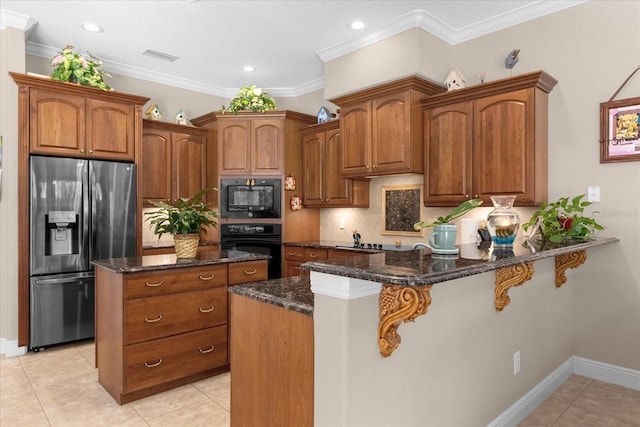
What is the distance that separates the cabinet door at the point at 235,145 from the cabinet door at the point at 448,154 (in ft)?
7.34

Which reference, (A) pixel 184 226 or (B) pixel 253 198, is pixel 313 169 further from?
(A) pixel 184 226

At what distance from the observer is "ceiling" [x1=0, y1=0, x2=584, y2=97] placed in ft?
11.2

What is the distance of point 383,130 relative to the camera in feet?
12.9

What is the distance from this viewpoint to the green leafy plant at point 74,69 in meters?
3.84

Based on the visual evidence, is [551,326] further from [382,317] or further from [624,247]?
[382,317]

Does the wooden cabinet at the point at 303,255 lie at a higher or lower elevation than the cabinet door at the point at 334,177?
lower

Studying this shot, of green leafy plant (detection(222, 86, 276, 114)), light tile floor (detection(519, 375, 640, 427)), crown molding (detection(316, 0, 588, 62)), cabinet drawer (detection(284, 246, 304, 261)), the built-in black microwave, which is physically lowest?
light tile floor (detection(519, 375, 640, 427))

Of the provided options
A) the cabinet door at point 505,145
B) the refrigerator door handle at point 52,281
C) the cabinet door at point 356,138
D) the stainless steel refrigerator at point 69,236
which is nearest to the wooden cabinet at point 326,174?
the cabinet door at point 356,138

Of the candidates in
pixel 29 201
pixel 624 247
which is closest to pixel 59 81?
pixel 29 201

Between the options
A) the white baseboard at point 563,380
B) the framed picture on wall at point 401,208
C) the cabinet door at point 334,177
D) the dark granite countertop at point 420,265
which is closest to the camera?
the dark granite countertop at point 420,265

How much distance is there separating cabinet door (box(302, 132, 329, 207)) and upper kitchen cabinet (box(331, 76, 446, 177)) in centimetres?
62

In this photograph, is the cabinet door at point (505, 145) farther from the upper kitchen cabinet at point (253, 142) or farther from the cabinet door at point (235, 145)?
the cabinet door at point (235, 145)

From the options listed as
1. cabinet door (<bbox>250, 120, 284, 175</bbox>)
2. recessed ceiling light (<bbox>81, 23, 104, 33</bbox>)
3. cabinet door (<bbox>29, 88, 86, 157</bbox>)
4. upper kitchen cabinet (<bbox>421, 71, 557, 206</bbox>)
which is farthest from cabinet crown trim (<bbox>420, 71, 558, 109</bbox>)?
cabinet door (<bbox>29, 88, 86, 157</bbox>)

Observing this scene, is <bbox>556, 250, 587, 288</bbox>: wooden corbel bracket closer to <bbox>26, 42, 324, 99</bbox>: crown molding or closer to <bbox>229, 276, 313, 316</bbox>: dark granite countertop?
<bbox>229, 276, 313, 316</bbox>: dark granite countertop
